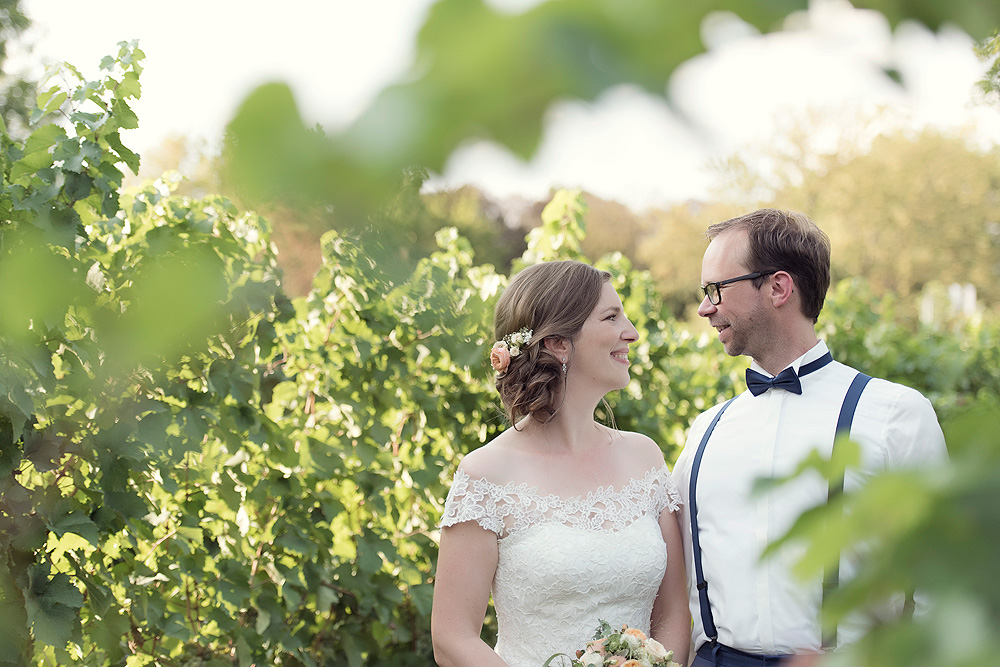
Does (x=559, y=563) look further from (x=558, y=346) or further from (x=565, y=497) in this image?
(x=558, y=346)

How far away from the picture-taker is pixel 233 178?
430 millimetres

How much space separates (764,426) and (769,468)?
17 cm

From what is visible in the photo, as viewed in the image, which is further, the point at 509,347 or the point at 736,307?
the point at 509,347

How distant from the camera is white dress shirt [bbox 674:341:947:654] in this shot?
2164 mm

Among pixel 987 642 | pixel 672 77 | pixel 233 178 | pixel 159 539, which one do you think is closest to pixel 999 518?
pixel 987 642

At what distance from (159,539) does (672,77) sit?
10.2ft

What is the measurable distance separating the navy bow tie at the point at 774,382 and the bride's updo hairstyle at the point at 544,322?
59 centimetres

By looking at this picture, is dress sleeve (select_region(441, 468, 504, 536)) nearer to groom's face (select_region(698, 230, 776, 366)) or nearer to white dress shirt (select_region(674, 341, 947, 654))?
white dress shirt (select_region(674, 341, 947, 654))

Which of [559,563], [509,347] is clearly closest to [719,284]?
[509,347]

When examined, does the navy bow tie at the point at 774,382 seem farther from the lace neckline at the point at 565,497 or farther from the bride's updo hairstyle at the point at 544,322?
the bride's updo hairstyle at the point at 544,322

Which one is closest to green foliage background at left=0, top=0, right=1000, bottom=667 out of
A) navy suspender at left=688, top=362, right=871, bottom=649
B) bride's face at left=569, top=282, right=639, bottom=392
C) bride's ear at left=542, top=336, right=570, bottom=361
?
bride's ear at left=542, top=336, right=570, bottom=361

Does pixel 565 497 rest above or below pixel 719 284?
below

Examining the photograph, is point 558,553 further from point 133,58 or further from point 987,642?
point 987,642

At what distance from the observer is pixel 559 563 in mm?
2523
